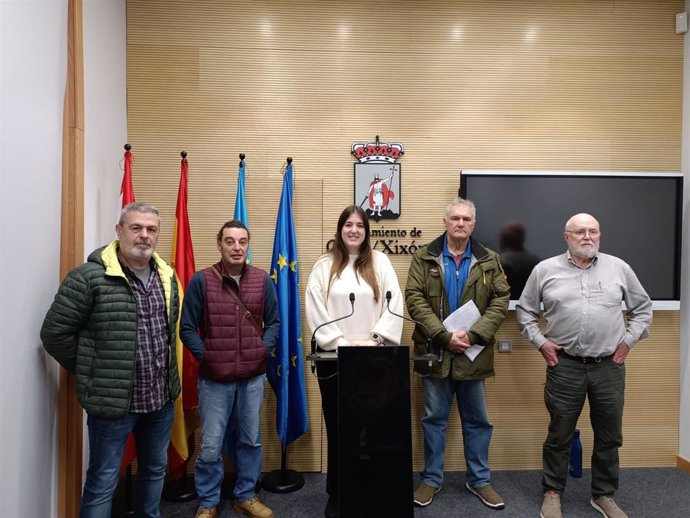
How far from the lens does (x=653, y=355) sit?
3.48 meters

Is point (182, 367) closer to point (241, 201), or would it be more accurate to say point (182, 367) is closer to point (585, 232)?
point (241, 201)

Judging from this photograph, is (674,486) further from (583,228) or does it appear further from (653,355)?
(583,228)

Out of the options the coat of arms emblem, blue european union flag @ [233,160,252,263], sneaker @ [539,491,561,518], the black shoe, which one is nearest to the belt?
sneaker @ [539,491,561,518]

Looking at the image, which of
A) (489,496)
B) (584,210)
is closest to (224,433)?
(489,496)

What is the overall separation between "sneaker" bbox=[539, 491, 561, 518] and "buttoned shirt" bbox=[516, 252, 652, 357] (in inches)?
33.8

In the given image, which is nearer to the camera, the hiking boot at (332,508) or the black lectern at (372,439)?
the black lectern at (372,439)

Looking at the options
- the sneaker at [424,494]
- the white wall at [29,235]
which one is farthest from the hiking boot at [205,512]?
the sneaker at [424,494]

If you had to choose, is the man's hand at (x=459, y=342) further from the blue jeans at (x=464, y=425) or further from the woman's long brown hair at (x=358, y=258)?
the woman's long brown hair at (x=358, y=258)

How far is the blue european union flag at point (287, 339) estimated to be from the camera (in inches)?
118

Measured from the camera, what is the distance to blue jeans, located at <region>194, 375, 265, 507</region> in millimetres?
2551

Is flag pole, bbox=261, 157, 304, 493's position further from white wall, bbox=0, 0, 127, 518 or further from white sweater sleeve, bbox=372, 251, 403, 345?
white wall, bbox=0, 0, 127, 518

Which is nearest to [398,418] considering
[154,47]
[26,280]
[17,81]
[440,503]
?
[440,503]

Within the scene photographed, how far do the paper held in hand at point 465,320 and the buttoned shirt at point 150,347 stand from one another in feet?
5.16

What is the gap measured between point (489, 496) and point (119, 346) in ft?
7.47
